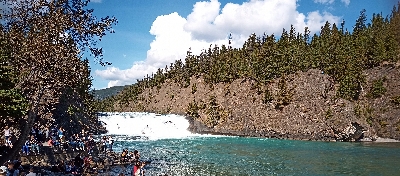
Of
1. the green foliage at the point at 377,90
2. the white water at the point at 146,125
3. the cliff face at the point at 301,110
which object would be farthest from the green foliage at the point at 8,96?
the green foliage at the point at 377,90

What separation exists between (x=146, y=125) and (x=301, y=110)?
149 ft

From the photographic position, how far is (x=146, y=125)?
87.4 metres

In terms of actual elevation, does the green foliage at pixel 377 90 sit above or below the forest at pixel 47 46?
above

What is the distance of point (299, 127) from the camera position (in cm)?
8938

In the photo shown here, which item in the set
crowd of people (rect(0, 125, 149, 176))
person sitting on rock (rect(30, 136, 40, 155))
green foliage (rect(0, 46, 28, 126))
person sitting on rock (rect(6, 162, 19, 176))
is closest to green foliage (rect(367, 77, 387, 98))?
crowd of people (rect(0, 125, 149, 176))

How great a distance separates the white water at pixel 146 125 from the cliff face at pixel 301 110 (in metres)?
5.00

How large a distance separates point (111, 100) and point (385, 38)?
150m

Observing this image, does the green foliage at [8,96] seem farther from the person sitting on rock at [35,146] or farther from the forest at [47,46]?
the person sitting on rock at [35,146]

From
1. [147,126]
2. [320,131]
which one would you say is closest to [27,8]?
[147,126]

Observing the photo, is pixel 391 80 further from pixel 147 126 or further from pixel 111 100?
pixel 111 100

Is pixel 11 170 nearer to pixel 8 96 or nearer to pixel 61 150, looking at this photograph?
pixel 8 96

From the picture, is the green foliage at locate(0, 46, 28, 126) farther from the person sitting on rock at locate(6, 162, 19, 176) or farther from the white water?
the white water

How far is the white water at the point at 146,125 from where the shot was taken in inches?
3244

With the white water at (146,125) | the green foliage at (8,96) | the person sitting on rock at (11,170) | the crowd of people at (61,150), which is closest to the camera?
the person sitting on rock at (11,170)
